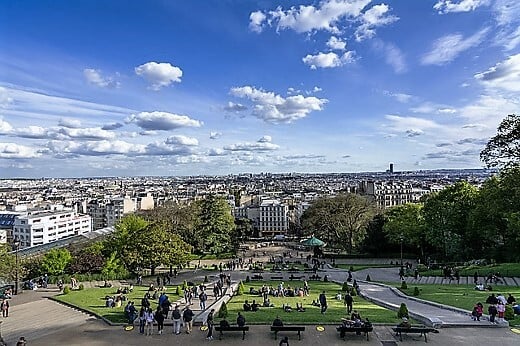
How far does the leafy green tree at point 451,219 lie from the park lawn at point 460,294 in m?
17.8

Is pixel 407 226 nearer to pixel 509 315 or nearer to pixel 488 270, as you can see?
pixel 488 270

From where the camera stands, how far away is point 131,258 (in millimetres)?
41812

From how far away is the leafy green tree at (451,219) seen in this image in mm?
50656

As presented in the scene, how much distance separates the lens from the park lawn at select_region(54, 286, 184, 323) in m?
23.3

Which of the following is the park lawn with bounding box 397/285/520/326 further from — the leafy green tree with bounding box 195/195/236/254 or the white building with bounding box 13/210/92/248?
the white building with bounding box 13/210/92/248

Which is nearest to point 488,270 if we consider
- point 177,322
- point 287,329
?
point 287,329

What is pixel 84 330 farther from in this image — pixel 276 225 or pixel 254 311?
pixel 276 225

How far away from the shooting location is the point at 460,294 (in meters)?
28.7

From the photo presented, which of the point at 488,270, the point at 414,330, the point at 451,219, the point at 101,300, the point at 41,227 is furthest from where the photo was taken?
the point at 41,227

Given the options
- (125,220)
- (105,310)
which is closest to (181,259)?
(125,220)

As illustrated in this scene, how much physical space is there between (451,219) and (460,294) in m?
24.1

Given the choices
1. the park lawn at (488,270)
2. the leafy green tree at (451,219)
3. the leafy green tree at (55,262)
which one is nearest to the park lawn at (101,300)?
the leafy green tree at (55,262)

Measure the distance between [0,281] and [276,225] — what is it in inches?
3753

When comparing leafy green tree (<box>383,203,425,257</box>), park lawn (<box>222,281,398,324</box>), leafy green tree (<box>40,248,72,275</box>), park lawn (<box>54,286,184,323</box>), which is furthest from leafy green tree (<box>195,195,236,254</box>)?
park lawn (<box>222,281,398,324</box>)
